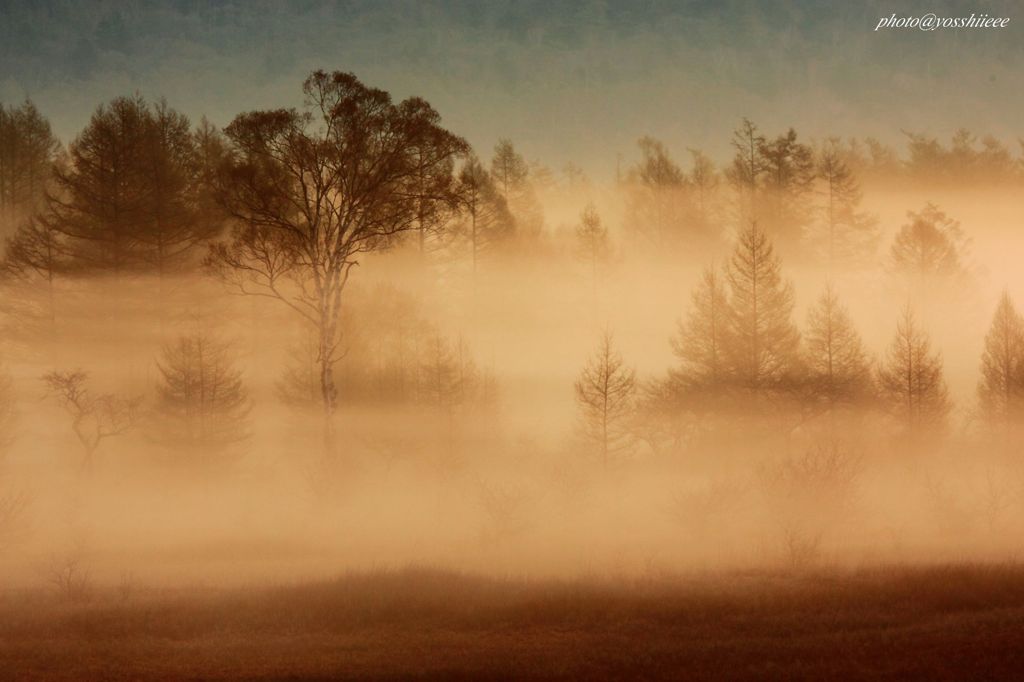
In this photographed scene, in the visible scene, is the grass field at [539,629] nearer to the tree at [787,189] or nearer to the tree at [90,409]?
the tree at [90,409]

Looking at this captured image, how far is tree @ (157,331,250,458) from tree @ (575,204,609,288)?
1022 inches

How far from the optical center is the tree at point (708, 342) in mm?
42844

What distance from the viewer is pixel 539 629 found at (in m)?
18.5

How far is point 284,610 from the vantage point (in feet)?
66.4

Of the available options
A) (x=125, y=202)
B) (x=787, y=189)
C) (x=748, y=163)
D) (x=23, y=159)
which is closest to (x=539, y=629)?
(x=125, y=202)

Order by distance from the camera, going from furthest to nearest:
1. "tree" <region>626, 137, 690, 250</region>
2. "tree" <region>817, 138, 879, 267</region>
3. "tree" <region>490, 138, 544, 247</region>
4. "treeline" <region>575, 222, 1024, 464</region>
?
"tree" <region>626, 137, 690, 250</region>
"tree" <region>490, 138, 544, 247</region>
"tree" <region>817, 138, 879, 267</region>
"treeline" <region>575, 222, 1024, 464</region>

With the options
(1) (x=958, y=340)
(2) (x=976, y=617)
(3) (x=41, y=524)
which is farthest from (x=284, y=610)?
(1) (x=958, y=340)

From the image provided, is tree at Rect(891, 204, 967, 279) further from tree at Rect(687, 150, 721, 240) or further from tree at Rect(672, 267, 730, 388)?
tree at Rect(672, 267, 730, 388)

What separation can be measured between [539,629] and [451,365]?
2692cm

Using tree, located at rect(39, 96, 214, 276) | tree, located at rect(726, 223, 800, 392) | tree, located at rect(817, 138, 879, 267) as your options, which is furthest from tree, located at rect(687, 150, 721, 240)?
tree, located at rect(39, 96, 214, 276)

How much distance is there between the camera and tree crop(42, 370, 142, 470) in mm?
38531

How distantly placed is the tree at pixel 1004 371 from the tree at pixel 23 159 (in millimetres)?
51424

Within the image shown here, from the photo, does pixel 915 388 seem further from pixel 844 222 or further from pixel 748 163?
A: pixel 748 163

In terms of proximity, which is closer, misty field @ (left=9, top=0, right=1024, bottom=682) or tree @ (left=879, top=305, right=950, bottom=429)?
misty field @ (left=9, top=0, right=1024, bottom=682)
